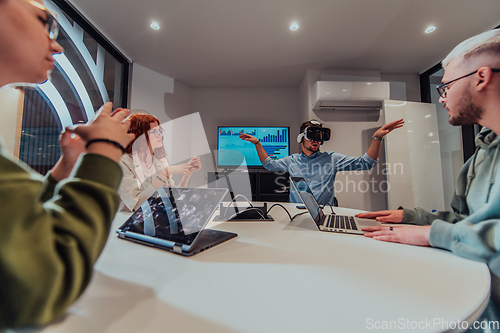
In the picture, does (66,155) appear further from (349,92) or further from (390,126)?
(349,92)

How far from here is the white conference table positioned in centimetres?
35

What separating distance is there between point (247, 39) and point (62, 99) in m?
2.10

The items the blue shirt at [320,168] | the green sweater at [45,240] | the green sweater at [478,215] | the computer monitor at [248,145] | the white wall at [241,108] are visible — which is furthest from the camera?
the white wall at [241,108]

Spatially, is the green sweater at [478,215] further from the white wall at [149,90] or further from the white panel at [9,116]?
the white wall at [149,90]

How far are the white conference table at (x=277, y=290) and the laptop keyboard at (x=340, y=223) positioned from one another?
246 millimetres

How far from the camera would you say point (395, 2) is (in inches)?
84.6

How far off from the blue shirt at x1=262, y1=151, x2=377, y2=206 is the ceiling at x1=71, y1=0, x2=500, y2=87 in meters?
1.51

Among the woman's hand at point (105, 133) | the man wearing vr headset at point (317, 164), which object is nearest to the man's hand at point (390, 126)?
the man wearing vr headset at point (317, 164)

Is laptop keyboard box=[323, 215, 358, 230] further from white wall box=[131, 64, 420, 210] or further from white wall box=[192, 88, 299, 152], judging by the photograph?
white wall box=[192, 88, 299, 152]

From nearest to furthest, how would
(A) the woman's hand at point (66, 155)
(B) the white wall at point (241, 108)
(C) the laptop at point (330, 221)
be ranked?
1. (A) the woman's hand at point (66, 155)
2. (C) the laptop at point (330, 221)
3. (B) the white wall at point (241, 108)

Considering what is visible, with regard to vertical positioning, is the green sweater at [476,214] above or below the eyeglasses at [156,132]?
below

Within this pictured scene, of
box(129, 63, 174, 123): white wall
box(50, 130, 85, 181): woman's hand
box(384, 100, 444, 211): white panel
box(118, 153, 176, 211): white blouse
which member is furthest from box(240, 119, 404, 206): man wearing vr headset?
box(129, 63, 174, 123): white wall

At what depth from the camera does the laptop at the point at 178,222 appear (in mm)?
661

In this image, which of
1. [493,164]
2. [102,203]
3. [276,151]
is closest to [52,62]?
[102,203]
